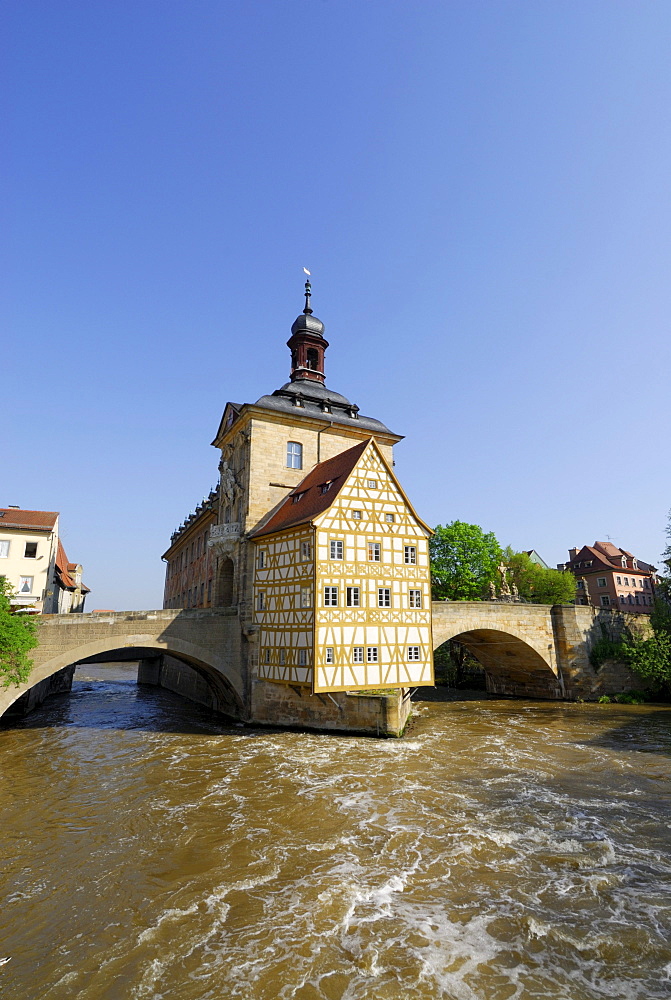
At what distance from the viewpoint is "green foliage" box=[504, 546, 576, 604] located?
45719 mm

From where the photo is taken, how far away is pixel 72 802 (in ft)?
44.4

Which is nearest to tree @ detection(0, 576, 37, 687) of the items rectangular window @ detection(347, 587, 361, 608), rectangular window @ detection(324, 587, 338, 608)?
rectangular window @ detection(324, 587, 338, 608)

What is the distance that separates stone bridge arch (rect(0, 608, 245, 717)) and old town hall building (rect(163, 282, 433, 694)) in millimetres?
927

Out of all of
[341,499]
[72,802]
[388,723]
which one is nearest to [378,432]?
[341,499]

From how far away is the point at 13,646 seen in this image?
1817 cm

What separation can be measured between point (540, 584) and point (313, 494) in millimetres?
30464

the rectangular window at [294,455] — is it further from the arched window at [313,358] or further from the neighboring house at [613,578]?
the neighboring house at [613,578]

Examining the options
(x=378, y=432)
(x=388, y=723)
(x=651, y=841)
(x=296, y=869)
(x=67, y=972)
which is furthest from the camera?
(x=378, y=432)

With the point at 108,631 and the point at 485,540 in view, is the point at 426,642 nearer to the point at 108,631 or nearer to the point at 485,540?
the point at 108,631

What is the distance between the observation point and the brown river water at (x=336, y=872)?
681 centimetres

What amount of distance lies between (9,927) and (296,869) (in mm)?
4533

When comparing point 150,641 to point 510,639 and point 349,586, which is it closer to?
point 349,586

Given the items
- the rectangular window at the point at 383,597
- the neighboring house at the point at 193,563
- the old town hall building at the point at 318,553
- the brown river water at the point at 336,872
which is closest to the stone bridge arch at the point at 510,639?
the old town hall building at the point at 318,553

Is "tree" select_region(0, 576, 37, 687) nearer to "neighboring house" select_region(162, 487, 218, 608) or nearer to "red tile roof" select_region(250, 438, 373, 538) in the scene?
"red tile roof" select_region(250, 438, 373, 538)
